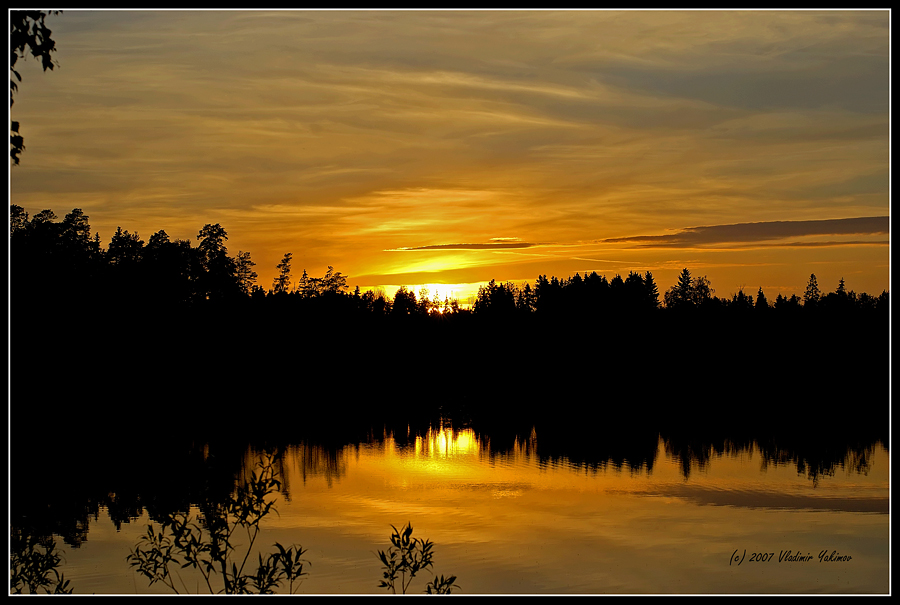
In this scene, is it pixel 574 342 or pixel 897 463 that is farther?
pixel 574 342

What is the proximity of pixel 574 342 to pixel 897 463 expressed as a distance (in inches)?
3342

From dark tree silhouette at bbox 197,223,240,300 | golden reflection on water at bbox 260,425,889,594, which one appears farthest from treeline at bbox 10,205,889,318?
golden reflection on water at bbox 260,425,889,594

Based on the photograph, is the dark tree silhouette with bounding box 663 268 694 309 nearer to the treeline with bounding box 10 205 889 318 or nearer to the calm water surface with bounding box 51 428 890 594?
the treeline with bounding box 10 205 889 318

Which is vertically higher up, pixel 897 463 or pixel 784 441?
pixel 897 463

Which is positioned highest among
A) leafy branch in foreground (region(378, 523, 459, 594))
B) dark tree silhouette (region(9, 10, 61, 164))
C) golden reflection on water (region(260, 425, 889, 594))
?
dark tree silhouette (region(9, 10, 61, 164))

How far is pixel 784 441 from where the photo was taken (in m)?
39.8

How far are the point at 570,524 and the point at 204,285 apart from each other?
2577 inches

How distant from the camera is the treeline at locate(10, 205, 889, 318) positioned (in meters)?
60.6

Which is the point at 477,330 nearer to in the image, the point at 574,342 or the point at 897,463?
the point at 574,342

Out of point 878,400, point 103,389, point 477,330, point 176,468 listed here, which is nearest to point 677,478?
point 176,468

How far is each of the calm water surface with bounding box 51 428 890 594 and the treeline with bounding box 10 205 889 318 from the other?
3520 cm

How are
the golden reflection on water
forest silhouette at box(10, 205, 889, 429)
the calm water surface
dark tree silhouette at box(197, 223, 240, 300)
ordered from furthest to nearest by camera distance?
dark tree silhouette at box(197, 223, 240, 300) → forest silhouette at box(10, 205, 889, 429) → the golden reflection on water → the calm water surface

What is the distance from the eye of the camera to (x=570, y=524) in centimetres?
2403
